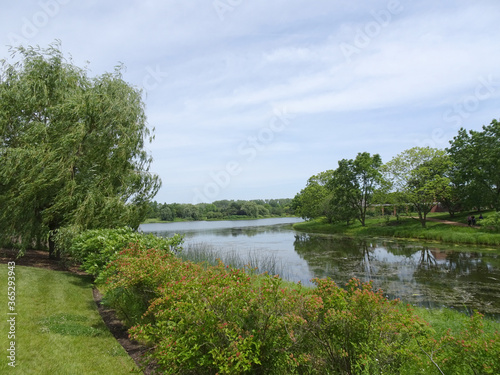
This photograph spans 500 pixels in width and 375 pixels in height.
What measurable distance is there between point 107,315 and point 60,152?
800cm

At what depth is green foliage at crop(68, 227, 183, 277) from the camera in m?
9.21

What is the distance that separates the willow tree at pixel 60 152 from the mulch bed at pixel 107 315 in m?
0.87

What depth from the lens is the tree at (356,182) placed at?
129ft

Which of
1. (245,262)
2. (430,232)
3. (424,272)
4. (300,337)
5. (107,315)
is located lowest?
(424,272)

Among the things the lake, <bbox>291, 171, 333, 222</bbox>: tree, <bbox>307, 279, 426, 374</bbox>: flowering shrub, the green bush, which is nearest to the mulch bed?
<bbox>307, 279, 426, 374</bbox>: flowering shrub

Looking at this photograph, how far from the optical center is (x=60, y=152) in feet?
41.4

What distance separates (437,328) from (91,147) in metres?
14.5

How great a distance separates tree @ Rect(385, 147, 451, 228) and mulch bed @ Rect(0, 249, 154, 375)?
106 feet

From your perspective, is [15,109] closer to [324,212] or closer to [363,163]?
[363,163]

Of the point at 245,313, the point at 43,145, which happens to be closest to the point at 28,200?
the point at 43,145

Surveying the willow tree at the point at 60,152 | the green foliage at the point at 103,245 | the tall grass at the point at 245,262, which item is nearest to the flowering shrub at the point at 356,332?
the green foliage at the point at 103,245

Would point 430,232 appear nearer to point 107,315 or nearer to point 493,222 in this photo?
point 493,222

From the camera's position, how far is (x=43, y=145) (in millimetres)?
12336

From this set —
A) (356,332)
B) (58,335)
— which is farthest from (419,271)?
(58,335)
